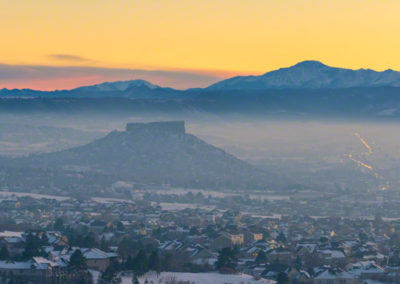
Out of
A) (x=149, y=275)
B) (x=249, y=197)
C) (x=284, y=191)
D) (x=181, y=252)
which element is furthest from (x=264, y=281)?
(x=284, y=191)

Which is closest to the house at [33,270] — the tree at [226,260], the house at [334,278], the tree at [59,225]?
the tree at [226,260]

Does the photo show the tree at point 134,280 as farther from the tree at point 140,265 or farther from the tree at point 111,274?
the tree at point 140,265

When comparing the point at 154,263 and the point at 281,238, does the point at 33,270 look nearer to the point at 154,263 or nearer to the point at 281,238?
the point at 154,263

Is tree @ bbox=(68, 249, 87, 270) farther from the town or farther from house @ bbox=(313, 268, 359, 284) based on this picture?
house @ bbox=(313, 268, 359, 284)

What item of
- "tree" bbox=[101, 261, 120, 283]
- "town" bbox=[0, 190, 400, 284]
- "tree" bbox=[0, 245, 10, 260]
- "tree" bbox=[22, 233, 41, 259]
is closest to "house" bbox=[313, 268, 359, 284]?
"town" bbox=[0, 190, 400, 284]

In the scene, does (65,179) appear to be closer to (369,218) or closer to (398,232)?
(369,218)

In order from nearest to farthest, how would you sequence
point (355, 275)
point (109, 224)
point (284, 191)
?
point (355, 275) → point (109, 224) → point (284, 191)
